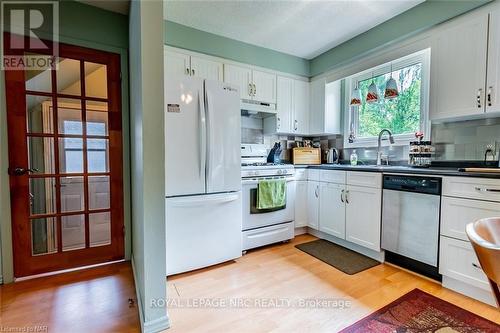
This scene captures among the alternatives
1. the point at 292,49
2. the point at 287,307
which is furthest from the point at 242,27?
the point at 287,307

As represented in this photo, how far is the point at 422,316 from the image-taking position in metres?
1.58

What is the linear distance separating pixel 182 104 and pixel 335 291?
1976 mm

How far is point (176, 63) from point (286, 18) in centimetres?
125

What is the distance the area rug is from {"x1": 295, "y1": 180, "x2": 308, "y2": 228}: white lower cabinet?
0.98 ft

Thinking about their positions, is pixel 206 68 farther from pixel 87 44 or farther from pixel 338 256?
pixel 338 256

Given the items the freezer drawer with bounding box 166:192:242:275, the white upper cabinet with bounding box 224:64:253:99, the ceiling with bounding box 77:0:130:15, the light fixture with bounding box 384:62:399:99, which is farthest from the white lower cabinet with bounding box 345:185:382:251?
the ceiling with bounding box 77:0:130:15

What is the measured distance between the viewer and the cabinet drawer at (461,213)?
165cm

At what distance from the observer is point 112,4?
2.24 m

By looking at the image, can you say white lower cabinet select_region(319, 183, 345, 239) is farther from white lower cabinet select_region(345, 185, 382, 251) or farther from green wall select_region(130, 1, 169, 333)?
green wall select_region(130, 1, 169, 333)

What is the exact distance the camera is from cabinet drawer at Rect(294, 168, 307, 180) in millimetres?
3076

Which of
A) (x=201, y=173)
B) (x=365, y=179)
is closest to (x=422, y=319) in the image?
(x=365, y=179)

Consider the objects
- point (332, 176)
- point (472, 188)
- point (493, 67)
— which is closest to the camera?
point (472, 188)

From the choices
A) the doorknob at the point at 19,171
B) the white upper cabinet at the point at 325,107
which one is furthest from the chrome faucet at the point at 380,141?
the doorknob at the point at 19,171

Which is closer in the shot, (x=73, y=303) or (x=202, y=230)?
(x=73, y=303)
